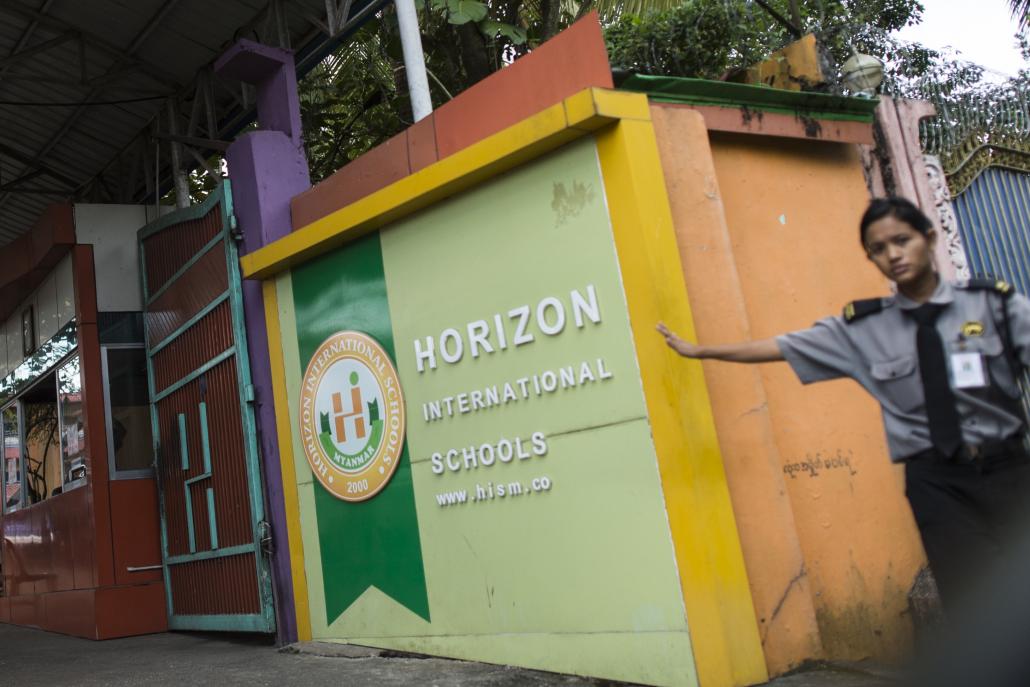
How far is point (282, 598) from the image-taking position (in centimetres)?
647

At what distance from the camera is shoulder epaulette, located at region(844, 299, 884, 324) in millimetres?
3014

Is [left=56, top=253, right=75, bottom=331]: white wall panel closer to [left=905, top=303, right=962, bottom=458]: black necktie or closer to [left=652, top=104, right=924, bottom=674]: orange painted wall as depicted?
[left=652, top=104, right=924, bottom=674]: orange painted wall

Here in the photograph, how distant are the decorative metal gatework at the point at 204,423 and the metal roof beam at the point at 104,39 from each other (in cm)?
166

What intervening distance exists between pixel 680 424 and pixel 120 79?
24.9 ft

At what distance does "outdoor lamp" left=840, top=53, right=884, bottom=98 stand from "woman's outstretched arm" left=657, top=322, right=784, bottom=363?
8.99ft

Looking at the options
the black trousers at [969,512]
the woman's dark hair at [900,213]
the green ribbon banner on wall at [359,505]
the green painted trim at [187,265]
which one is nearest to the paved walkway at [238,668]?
the green ribbon banner on wall at [359,505]

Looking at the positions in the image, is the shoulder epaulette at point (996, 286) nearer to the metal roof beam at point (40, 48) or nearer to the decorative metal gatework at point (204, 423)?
the decorative metal gatework at point (204, 423)

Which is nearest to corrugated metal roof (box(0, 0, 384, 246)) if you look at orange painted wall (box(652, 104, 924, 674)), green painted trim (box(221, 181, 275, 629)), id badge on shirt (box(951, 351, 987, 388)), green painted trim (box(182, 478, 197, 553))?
green painted trim (box(221, 181, 275, 629))

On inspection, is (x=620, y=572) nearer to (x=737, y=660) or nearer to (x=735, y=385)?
(x=737, y=660)

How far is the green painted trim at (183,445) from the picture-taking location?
25.8 ft

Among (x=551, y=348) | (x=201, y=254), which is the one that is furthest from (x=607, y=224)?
(x=201, y=254)

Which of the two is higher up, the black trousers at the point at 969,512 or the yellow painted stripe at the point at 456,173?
the yellow painted stripe at the point at 456,173

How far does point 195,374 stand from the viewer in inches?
303

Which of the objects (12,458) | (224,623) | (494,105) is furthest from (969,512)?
(12,458)
